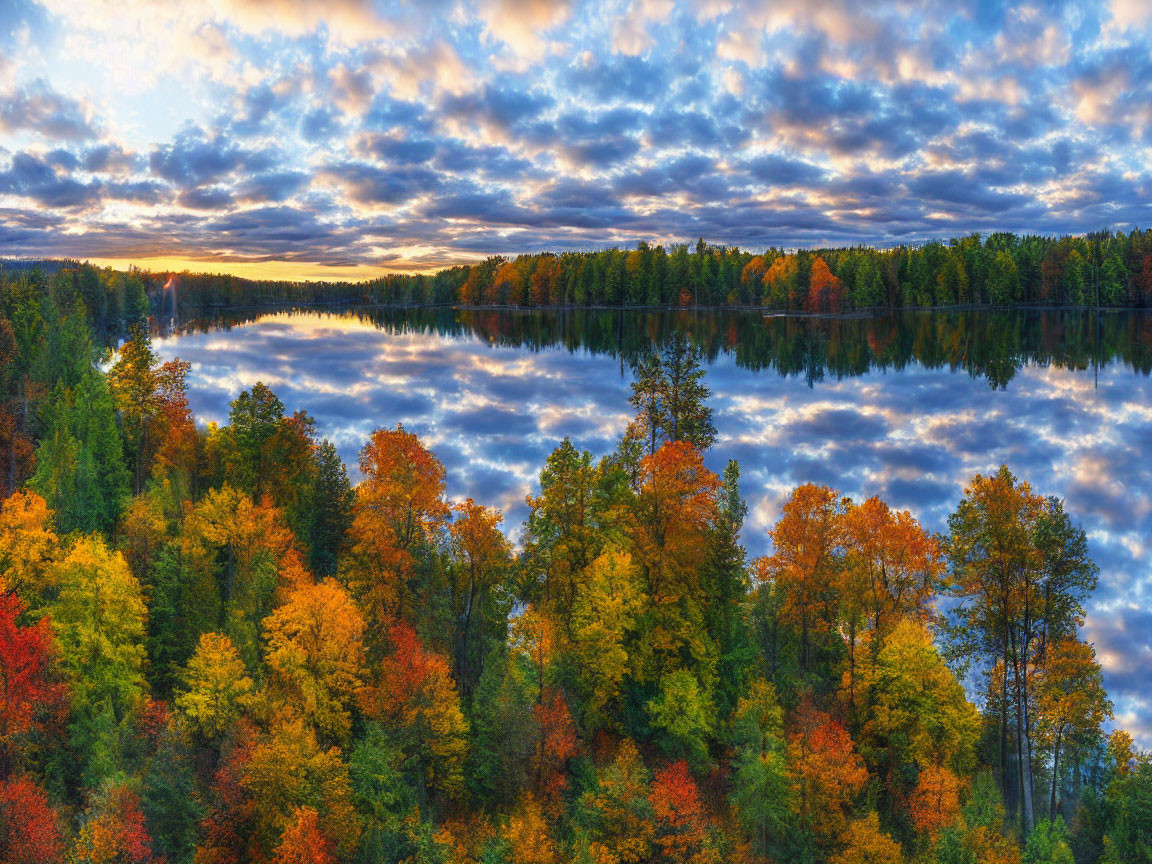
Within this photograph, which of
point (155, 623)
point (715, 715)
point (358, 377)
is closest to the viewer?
point (715, 715)

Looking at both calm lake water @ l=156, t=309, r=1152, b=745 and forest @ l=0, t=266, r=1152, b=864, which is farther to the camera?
calm lake water @ l=156, t=309, r=1152, b=745

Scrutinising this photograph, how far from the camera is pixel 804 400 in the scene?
103375 millimetres

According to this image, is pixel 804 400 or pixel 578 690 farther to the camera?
pixel 804 400

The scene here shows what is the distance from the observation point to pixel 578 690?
45562mm

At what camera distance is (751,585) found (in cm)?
5653

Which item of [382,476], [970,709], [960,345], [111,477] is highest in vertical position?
[960,345]

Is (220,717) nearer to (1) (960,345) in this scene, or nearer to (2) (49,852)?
(2) (49,852)

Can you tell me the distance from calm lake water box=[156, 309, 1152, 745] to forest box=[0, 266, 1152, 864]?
15.1 meters

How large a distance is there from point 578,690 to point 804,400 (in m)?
68.8

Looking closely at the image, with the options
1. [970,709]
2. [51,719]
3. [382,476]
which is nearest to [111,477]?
[51,719]

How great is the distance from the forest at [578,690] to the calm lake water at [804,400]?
594 inches

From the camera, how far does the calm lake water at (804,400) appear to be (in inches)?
2849

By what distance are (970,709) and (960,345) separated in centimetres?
12192

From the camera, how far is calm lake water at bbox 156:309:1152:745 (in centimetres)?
7238
